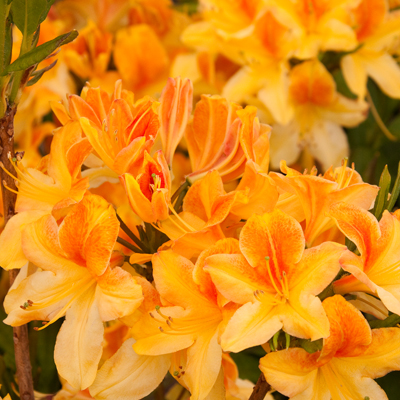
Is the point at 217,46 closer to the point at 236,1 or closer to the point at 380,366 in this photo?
the point at 236,1

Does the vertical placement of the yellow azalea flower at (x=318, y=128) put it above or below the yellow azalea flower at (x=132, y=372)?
below

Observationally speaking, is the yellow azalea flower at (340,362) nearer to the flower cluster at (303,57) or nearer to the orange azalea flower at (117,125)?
the orange azalea flower at (117,125)

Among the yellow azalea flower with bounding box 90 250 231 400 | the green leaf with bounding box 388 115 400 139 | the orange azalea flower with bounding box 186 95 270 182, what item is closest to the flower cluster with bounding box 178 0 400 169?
the green leaf with bounding box 388 115 400 139

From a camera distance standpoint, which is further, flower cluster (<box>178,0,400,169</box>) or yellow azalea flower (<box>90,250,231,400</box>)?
flower cluster (<box>178,0,400,169</box>)

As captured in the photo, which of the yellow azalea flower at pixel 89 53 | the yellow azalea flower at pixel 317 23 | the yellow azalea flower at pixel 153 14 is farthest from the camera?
the yellow azalea flower at pixel 153 14

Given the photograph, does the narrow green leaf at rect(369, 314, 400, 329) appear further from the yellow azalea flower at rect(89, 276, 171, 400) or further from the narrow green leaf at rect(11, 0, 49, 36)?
the narrow green leaf at rect(11, 0, 49, 36)

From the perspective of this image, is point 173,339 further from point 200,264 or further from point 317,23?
point 317,23

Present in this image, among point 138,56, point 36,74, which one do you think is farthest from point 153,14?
point 36,74

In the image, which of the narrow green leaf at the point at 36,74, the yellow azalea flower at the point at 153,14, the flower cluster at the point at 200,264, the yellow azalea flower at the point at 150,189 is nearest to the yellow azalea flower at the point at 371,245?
the flower cluster at the point at 200,264
